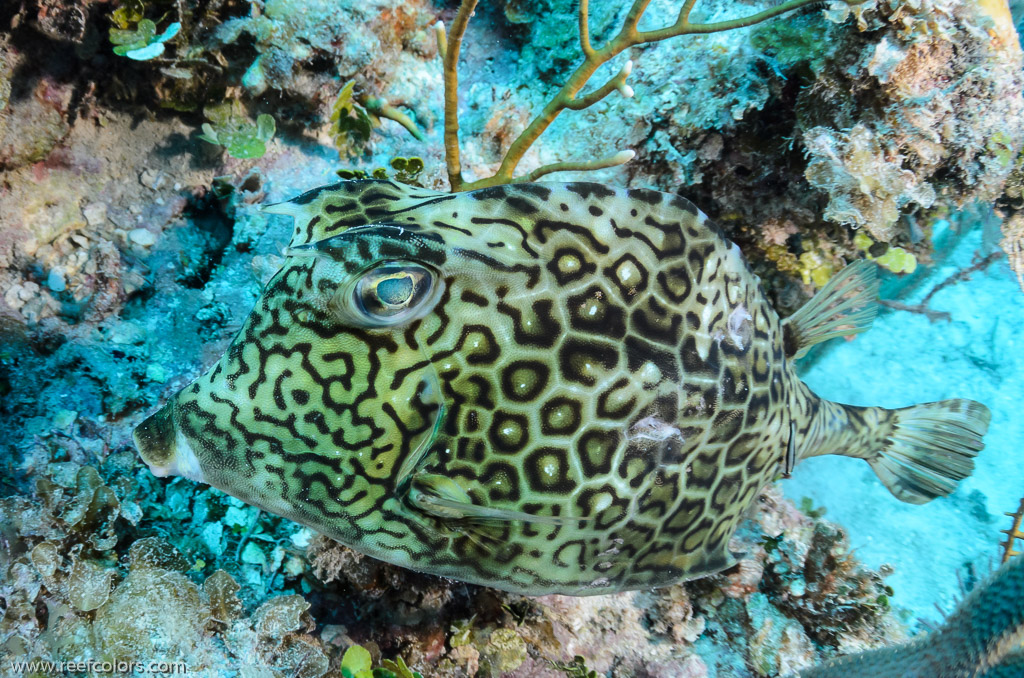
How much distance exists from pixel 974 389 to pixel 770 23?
16.0ft

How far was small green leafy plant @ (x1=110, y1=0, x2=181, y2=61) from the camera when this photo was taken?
302 cm

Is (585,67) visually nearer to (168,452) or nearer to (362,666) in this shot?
(168,452)

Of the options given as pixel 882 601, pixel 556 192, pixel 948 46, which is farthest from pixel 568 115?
pixel 882 601

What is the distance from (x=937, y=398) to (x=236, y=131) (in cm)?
711

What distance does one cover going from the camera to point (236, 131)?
342cm

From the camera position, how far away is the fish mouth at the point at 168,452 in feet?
6.30

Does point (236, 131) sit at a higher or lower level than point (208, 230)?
higher

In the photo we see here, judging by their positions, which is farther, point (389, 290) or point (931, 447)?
point (931, 447)

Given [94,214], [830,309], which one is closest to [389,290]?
[830,309]

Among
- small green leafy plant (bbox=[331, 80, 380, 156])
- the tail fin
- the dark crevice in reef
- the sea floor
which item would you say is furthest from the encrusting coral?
the dark crevice in reef

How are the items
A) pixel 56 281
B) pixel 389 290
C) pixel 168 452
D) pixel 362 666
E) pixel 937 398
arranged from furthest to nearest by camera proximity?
pixel 937 398 < pixel 56 281 < pixel 362 666 < pixel 168 452 < pixel 389 290

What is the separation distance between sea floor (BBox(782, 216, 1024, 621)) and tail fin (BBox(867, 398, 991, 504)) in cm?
182

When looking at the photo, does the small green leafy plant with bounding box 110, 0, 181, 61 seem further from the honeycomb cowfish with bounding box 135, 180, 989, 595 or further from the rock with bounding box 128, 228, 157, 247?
the honeycomb cowfish with bounding box 135, 180, 989, 595

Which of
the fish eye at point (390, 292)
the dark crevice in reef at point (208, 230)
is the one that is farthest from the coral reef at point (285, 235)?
the fish eye at point (390, 292)
